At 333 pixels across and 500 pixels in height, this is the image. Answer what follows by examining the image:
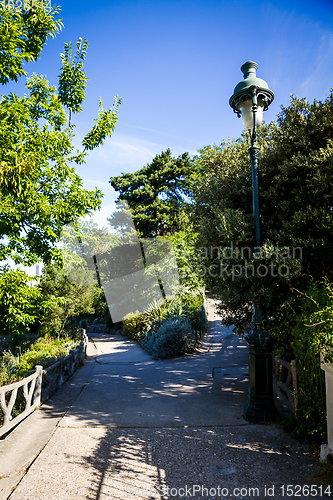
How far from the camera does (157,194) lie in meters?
26.9

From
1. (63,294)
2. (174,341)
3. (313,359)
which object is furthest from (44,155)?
(63,294)

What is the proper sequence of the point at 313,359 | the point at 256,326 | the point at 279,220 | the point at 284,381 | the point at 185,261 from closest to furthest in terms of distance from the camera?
1. the point at 313,359
2. the point at 256,326
3. the point at 279,220
4. the point at 284,381
5. the point at 185,261

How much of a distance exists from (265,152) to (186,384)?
18.9 feet

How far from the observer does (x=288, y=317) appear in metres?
5.12

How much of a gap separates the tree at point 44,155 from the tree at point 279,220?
10.6 feet

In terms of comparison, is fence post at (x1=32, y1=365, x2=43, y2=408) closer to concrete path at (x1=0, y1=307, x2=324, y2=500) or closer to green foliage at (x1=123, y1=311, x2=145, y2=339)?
concrete path at (x1=0, y1=307, x2=324, y2=500)

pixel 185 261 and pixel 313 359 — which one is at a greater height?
pixel 185 261

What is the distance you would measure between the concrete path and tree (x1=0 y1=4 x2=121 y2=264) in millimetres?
3371

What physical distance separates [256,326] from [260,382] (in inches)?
35.4

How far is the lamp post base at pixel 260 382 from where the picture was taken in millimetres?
4801

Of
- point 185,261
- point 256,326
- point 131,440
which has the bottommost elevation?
point 131,440

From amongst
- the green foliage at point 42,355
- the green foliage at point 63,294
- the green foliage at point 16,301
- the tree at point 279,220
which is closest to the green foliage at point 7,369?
the green foliage at point 42,355

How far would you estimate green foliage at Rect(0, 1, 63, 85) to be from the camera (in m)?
5.31

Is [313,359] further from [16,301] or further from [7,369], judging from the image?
[7,369]
